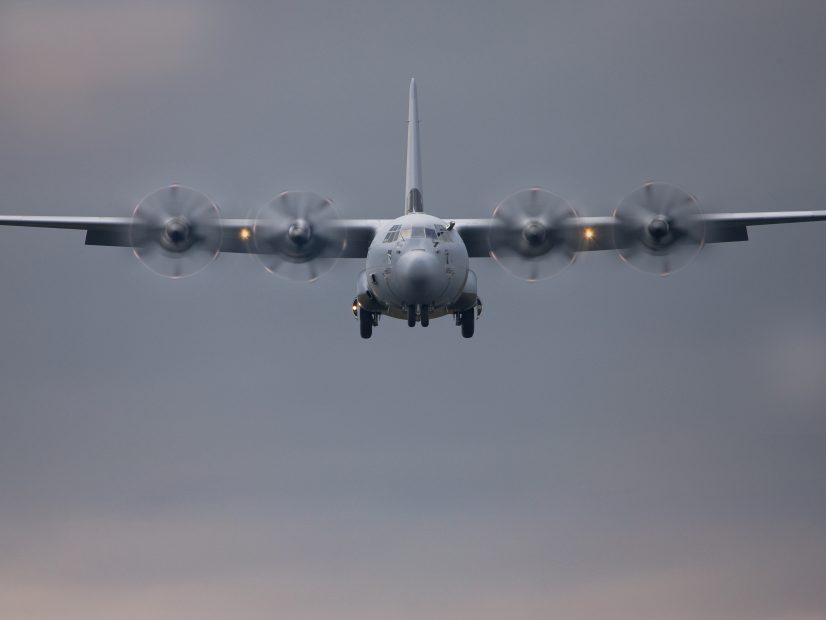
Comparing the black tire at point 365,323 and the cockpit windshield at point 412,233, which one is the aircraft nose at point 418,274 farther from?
the black tire at point 365,323

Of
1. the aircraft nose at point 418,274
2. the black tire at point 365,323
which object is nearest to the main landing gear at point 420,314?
the aircraft nose at point 418,274

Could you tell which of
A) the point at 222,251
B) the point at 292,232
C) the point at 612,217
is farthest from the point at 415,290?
the point at 222,251

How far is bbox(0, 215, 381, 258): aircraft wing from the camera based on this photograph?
4166 cm

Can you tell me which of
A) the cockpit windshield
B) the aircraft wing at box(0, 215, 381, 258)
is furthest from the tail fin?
the cockpit windshield

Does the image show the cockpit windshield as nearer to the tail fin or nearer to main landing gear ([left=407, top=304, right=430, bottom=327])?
main landing gear ([left=407, top=304, right=430, bottom=327])

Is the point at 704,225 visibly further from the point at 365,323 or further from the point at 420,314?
the point at 365,323

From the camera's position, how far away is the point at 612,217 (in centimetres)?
4212

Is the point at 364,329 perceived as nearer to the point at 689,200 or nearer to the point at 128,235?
the point at 128,235

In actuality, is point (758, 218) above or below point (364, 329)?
above

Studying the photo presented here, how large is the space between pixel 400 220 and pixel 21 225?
Answer: 13.1 m

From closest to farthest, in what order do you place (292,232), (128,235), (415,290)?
(415,290) → (292,232) → (128,235)

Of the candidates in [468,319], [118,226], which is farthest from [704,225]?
[118,226]

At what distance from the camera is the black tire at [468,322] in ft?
139

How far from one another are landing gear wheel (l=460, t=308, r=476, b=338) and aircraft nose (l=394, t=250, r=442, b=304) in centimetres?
610
